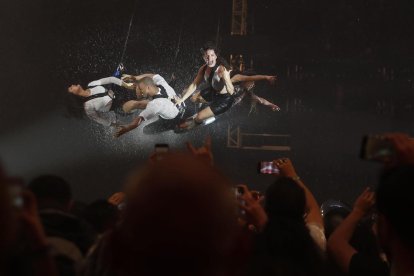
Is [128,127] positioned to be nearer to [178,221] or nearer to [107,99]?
[107,99]

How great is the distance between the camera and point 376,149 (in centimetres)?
141

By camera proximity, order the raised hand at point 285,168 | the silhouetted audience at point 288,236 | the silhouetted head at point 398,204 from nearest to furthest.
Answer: the silhouetted head at point 398,204 < the silhouetted audience at point 288,236 < the raised hand at point 285,168

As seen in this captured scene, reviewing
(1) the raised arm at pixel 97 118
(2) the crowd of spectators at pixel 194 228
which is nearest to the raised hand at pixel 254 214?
(2) the crowd of spectators at pixel 194 228

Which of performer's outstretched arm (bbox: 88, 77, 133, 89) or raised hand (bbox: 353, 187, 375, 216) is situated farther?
performer's outstretched arm (bbox: 88, 77, 133, 89)

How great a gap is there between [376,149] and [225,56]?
22.1ft

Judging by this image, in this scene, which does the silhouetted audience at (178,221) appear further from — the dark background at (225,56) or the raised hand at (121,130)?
the raised hand at (121,130)

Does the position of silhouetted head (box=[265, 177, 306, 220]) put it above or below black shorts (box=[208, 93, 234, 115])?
below

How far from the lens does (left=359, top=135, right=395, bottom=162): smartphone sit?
1403 mm

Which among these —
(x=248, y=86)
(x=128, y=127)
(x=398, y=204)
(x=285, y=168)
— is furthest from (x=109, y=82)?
(x=398, y=204)

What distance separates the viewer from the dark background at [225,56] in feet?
26.3

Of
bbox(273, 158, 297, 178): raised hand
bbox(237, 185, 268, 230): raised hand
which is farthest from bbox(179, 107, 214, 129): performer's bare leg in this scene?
bbox(237, 185, 268, 230): raised hand

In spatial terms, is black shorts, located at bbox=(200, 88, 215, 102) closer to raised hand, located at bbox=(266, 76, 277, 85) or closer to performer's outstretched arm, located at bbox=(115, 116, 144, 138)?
raised hand, located at bbox=(266, 76, 277, 85)

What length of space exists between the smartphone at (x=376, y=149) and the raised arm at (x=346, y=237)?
1.25ft

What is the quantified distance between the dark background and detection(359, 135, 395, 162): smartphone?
21.4ft
